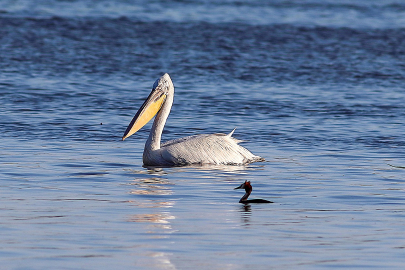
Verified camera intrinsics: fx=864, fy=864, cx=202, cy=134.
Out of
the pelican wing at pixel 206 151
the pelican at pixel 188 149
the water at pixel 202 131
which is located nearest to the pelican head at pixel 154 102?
the pelican at pixel 188 149

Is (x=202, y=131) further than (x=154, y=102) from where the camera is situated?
Yes

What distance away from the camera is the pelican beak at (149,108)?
9430 mm

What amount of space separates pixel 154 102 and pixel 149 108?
0.09 meters

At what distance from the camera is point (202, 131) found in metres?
10.9

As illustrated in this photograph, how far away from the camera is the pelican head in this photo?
31.1ft

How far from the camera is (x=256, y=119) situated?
11.7m

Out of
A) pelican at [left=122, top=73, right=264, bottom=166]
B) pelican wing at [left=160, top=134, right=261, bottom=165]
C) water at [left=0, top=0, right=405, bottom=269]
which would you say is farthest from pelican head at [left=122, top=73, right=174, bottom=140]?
pelican wing at [left=160, top=134, right=261, bottom=165]

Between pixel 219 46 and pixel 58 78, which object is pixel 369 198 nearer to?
pixel 58 78

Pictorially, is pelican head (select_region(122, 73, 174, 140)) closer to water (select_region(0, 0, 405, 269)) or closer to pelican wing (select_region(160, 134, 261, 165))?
water (select_region(0, 0, 405, 269))

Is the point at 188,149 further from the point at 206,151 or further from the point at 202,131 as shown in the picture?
the point at 202,131

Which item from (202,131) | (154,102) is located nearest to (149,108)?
(154,102)

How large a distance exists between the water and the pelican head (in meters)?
0.39

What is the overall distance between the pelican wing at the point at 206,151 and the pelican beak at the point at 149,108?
49 centimetres

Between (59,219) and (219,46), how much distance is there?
1383cm
